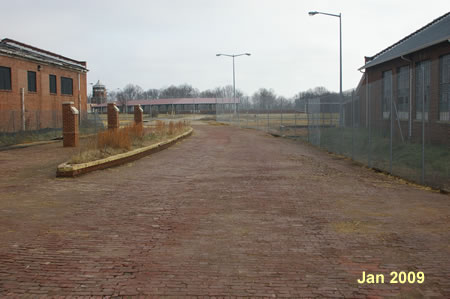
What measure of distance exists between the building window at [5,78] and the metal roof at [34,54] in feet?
2.98

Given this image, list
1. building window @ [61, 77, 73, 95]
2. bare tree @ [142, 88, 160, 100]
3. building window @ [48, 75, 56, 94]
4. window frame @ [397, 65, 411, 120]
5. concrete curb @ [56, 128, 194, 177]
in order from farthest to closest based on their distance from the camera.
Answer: bare tree @ [142, 88, 160, 100]
building window @ [61, 77, 73, 95]
building window @ [48, 75, 56, 94]
window frame @ [397, 65, 411, 120]
concrete curb @ [56, 128, 194, 177]

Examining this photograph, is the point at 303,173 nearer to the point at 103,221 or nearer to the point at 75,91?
the point at 103,221

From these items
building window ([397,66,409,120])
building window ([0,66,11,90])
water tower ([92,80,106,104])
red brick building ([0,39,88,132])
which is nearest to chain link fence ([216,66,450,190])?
building window ([397,66,409,120])

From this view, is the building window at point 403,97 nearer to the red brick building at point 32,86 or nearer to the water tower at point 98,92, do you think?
the red brick building at point 32,86

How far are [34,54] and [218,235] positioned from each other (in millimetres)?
28423

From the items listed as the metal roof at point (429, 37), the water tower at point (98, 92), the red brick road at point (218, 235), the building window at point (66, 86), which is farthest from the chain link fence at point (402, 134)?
the water tower at point (98, 92)

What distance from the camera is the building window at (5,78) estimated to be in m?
26.1

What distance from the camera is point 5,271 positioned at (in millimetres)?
4758

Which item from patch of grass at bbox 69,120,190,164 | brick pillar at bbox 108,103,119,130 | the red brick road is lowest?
the red brick road

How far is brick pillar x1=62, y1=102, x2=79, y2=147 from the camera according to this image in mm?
20422

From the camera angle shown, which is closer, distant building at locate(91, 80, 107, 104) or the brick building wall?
the brick building wall

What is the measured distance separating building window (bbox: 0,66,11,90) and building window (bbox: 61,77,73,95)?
7642 millimetres

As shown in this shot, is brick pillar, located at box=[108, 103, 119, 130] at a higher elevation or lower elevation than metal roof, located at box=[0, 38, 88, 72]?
lower

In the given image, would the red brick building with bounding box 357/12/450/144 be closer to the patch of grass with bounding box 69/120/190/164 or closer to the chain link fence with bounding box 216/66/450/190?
the chain link fence with bounding box 216/66/450/190
